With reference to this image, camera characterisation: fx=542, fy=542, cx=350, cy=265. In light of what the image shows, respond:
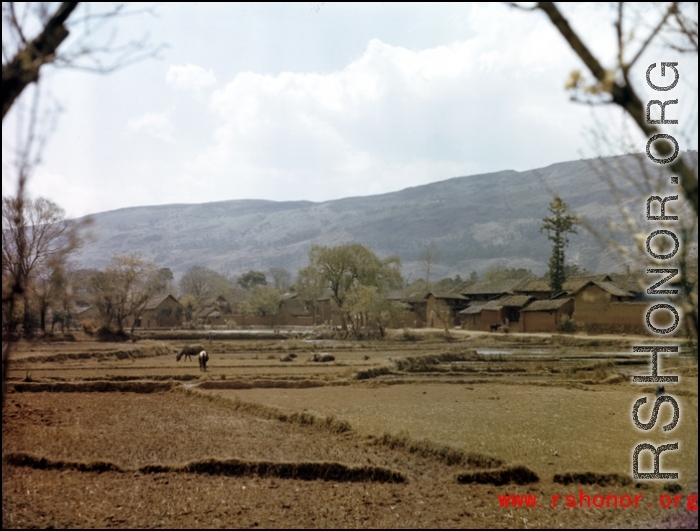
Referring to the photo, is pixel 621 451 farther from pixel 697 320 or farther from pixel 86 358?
pixel 86 358

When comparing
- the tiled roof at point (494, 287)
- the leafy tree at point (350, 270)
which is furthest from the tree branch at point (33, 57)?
the tiled roof at point (494, 287)

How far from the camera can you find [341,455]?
423 inches

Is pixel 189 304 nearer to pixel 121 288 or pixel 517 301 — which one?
pixel 121 288

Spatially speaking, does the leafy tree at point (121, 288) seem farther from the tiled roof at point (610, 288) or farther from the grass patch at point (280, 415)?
the tiled roof at point (610, 288)

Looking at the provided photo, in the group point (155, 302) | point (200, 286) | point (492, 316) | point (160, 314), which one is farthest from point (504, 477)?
point (200, 286)

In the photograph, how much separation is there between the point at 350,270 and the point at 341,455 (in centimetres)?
6014

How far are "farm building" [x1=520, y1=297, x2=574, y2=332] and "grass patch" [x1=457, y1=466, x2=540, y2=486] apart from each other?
150ft

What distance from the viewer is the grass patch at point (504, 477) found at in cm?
873

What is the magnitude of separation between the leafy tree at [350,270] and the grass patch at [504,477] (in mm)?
58693

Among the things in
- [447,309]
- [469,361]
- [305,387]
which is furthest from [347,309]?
[305,387]

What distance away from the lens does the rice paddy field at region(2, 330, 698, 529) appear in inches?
291

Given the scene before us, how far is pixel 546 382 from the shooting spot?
70.8 feet

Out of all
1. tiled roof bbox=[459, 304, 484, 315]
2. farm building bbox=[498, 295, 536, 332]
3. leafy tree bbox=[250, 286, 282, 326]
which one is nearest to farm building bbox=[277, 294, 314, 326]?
leafy tree bbox=[250, 286, 282, 326]

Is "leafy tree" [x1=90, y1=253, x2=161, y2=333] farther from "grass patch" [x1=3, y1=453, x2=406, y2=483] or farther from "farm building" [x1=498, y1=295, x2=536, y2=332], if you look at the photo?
"grass patch" [x1=3, y1=453, x2=406, y2=483]
